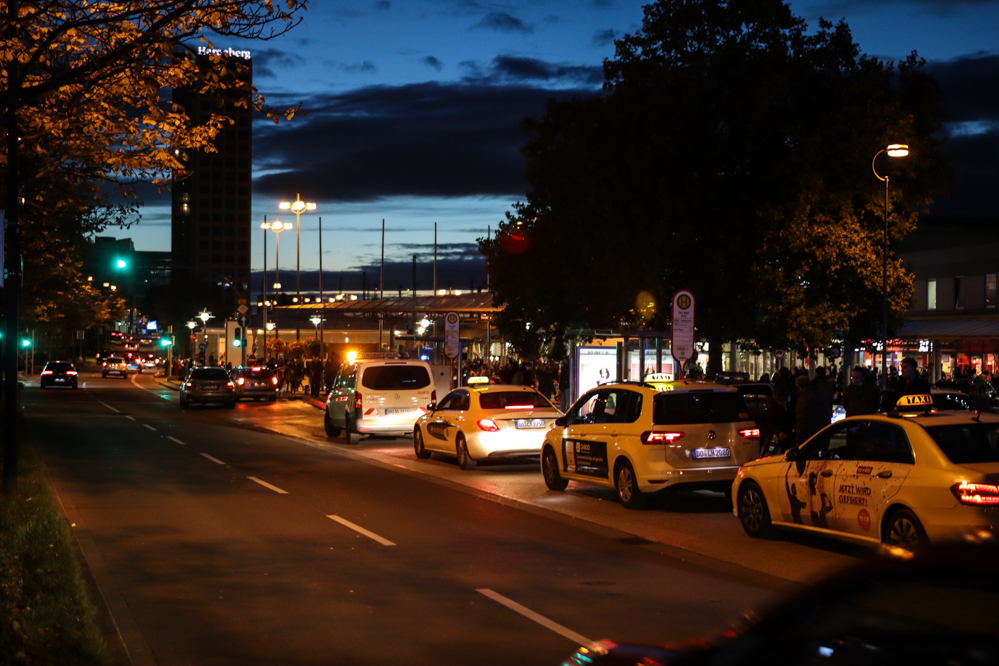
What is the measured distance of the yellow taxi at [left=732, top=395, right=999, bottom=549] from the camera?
9.23 m

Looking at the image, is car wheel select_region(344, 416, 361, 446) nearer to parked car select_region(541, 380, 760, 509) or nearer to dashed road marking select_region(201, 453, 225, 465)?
dashed road marking select_region(201, 453, 225, 465)

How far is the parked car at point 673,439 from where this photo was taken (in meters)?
13.9

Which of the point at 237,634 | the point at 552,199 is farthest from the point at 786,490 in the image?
the point at 552,199

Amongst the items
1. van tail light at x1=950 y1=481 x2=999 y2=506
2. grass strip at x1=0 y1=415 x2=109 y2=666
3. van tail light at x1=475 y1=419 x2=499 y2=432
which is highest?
van tail light at x1=950 y1=481 x2=999 y2=506

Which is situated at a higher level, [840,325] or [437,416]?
[840,325]

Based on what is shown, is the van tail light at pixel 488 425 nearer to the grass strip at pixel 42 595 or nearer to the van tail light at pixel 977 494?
the grass strip at pixel 42 595

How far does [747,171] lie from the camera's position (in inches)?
1245

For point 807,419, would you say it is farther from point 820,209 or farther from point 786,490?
point 820,209

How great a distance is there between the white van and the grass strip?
41.7 feet

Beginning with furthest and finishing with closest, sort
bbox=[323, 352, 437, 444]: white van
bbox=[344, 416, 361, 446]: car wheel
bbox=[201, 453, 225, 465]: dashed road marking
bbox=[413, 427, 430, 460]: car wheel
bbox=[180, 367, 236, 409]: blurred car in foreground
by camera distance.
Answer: bbox=[180, 367, 236, 409]: blurred car in foreground < bbox=[344, 416, 361, 446]: car wheel < bbox=[323, 352, 437, 444]: white van < bbox=[413, 427, 430, 460]: car wheel < bbox=[201, 453, 225, 465]: dashed road marking

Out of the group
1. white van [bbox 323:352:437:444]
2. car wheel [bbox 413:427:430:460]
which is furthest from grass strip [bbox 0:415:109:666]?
white van [bbox 323:352:437:444]

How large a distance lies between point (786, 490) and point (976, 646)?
861 cm

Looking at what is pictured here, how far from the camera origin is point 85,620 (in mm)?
7227

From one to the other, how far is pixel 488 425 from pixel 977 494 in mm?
10812
